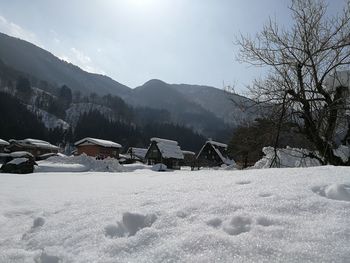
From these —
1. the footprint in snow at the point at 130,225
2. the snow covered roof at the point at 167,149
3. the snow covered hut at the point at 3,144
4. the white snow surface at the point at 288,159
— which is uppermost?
the snow covered roof at the point at 167,149

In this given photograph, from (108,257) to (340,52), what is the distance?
10097 mm

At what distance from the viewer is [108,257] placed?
245 centimetres

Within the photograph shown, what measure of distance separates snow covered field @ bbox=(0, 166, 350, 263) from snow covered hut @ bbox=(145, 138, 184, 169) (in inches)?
1978

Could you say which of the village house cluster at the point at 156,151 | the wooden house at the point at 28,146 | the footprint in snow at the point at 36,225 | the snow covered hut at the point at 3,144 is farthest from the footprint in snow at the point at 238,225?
the wooden house at the point at 28,146

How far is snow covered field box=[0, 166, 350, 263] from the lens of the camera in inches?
85.5

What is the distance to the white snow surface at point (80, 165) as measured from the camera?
2677 cm

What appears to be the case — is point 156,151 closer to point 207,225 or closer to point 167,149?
point 167,149

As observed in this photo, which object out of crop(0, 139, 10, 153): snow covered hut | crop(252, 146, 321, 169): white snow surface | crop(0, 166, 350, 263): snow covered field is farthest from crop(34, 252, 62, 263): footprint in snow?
crop(0, 139, 10, 153): snow covered hut

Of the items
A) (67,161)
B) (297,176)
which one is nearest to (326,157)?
(297,176)

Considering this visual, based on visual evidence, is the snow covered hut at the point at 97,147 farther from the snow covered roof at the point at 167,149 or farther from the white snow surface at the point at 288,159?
the white snow surface at the point at 288,159

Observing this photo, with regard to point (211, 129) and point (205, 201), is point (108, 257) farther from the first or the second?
point (211, 129)

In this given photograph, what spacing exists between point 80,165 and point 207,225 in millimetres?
28047

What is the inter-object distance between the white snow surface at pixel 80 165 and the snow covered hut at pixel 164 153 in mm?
24071

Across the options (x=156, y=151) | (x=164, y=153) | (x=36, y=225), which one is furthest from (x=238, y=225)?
(x=156, y=151)
